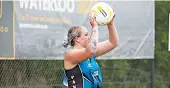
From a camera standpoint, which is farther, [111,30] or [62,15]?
[62,15]

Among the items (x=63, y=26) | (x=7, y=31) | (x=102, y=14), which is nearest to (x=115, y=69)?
(x=63, y=26)

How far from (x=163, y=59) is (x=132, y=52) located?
52.4 inches

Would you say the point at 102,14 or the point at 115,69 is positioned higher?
the point at 102,14

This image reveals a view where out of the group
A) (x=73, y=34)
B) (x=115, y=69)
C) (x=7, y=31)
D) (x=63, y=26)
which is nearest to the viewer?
(x=73, y=34)

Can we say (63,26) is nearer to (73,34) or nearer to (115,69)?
(115,69)

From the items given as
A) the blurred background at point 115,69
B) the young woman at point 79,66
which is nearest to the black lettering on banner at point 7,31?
the blurred background at point 115,69

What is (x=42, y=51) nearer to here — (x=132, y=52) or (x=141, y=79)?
(x=132, y=52)

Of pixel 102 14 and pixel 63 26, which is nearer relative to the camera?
pixel 102 14

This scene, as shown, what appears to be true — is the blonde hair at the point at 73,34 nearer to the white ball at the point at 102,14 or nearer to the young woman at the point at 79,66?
the young woman at the point at 79,66

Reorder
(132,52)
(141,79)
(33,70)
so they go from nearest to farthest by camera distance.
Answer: (33,70) → (132,52) → (141,79)

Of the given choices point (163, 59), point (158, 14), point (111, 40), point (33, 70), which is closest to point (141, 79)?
point (163, 59)

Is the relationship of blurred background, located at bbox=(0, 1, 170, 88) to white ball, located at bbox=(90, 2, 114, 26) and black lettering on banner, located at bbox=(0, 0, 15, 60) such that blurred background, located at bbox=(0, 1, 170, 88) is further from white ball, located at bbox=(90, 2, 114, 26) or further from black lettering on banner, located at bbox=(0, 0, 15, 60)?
white ball, located at bbox=(90, 2, 114, 26)

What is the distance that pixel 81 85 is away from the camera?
A: 4445 millimetres

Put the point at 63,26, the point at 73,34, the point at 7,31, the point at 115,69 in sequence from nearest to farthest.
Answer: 1. the point at 73,34
2. the point at 7,31
3. the point at 63,26
4. the point at 115,69
